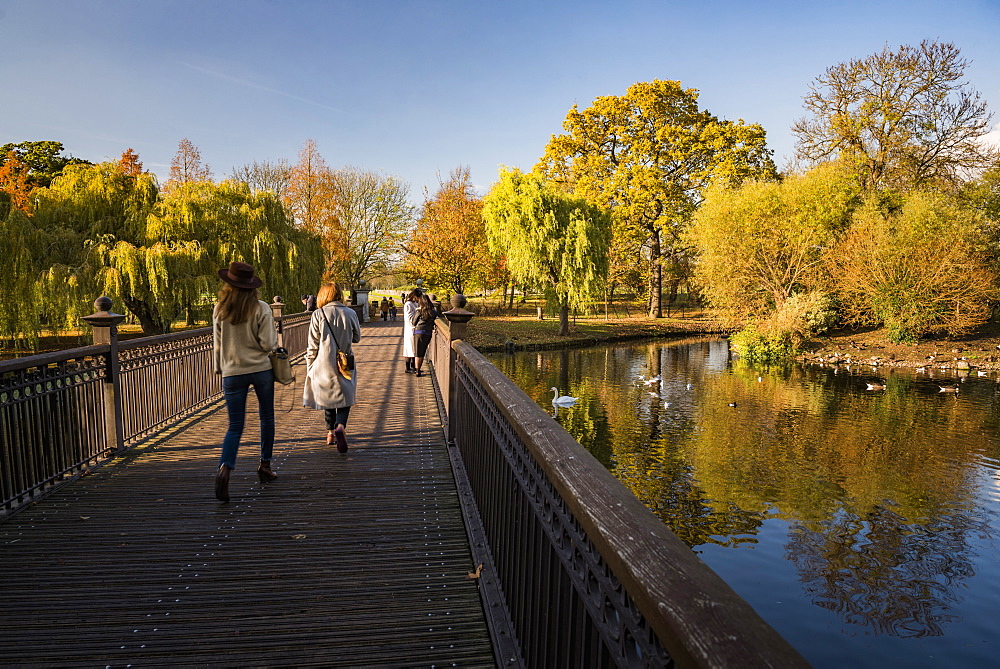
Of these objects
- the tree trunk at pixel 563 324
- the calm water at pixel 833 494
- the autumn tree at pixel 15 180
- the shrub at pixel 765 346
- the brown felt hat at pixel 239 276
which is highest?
the autumn tree at pixel 15 180

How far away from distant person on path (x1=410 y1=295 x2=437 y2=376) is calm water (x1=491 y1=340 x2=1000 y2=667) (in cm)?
476

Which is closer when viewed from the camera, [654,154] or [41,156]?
[41,156]

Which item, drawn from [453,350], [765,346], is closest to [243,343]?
[453,350]

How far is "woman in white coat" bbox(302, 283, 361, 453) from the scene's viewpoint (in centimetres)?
604

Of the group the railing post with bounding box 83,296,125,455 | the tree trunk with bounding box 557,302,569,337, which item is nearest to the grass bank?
the tree trunk with bounding box 557,302,569,337

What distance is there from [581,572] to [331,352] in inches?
183

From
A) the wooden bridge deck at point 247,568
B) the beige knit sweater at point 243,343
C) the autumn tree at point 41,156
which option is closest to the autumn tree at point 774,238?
the wooden bridge deck at point 247,568

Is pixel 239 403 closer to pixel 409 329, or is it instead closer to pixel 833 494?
pixel 409 329

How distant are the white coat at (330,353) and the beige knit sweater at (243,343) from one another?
1.14 m

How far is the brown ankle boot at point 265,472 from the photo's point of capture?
521 cm

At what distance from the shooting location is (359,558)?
380 centimetres

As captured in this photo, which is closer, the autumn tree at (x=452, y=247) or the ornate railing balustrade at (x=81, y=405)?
the ornate railing balustrade at (x=81, y=405)

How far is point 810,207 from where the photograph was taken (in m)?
32.6

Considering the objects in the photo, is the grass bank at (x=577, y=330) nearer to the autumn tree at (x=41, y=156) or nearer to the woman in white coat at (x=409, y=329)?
the woman in white coat at (x=409, y=329)
